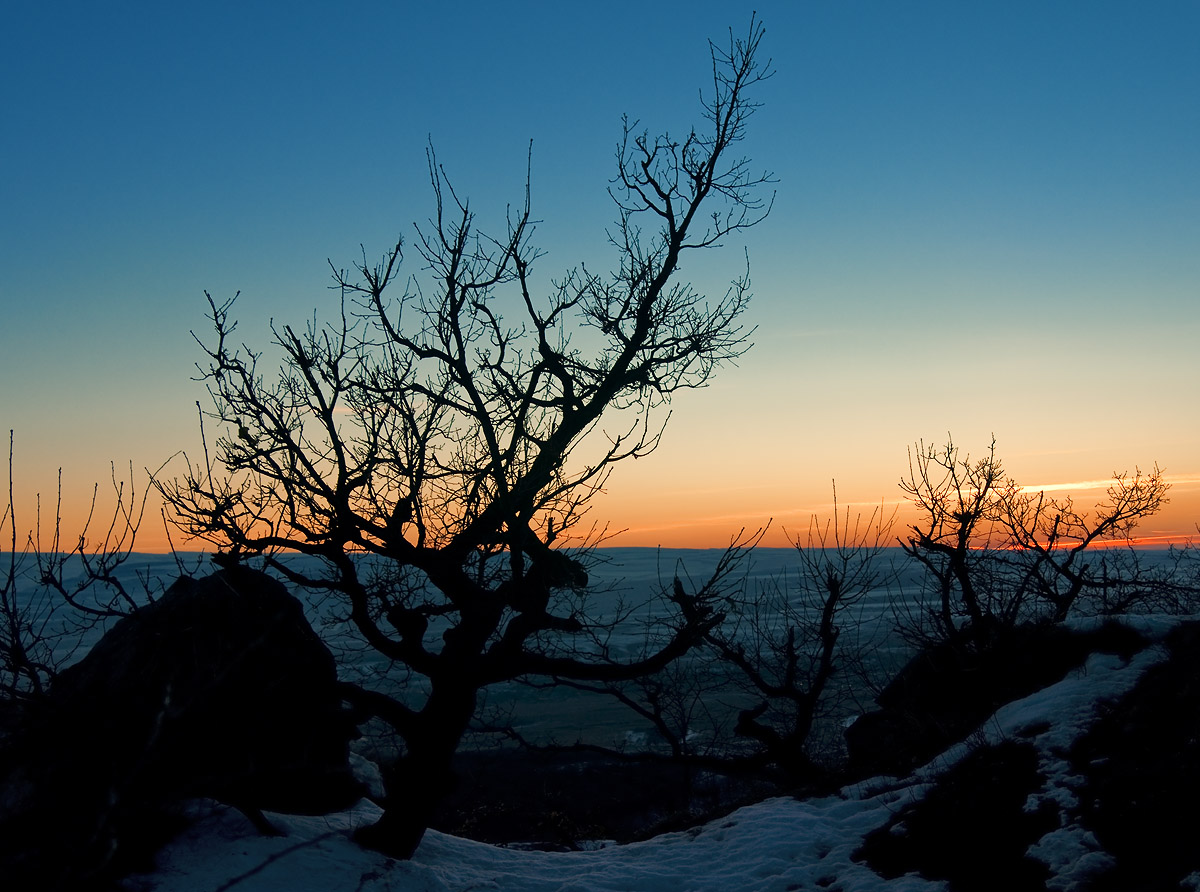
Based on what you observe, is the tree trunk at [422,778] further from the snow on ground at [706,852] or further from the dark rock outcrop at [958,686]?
the dark rock outcrop at [958,686]

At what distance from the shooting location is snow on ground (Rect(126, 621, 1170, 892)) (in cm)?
778

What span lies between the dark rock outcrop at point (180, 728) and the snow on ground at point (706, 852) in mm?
549

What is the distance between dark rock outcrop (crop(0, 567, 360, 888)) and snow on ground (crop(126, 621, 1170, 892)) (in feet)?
1.80

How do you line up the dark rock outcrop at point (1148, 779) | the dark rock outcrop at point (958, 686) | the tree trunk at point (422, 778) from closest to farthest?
the dark rock outcrop at point (1148, 779)
the tree trunk at point (422, 778)
the dark rock outcrop at point (958, 686)

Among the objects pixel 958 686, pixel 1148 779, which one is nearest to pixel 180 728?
pixel 1148 779

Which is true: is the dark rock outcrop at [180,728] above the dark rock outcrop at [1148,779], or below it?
above

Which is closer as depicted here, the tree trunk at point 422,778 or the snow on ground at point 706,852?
the snow on ground at point 706,852

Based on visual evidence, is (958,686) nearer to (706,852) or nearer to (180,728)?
(706,852)

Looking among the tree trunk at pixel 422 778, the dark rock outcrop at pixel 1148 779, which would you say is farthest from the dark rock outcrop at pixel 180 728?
the dark rock outcrop at pixel 1148 779

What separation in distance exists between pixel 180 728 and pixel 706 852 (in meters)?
6.73

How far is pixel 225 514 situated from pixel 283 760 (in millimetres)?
3482

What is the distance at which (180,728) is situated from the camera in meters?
8.86

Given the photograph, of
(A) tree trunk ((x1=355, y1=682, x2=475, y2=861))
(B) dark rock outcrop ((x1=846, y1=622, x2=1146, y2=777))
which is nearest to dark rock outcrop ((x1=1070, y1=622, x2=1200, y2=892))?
(B) dark rock outcrop ((x1=846, y1=622, x2=1146, y2=777))

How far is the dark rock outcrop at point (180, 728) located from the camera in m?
7.80
